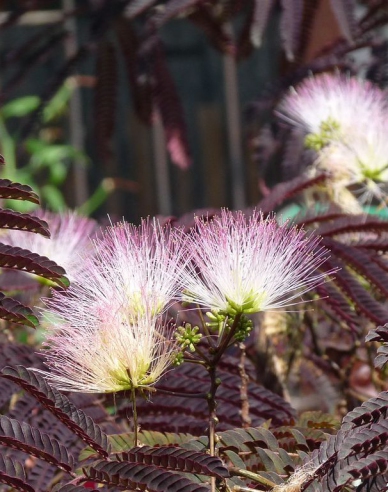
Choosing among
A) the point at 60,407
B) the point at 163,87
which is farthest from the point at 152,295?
the point at 163,87

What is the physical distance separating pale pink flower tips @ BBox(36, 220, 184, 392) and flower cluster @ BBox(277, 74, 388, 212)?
73 centimetres

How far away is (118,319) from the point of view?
1001 millimetres

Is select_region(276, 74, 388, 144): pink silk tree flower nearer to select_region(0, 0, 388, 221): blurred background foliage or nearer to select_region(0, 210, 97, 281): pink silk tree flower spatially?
select_region(0, 0, 388, 221): blurred background foliage

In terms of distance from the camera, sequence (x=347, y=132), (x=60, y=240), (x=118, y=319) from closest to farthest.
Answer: (x=118, y=319)
(x=60, y=240)
(x=347, y=132)

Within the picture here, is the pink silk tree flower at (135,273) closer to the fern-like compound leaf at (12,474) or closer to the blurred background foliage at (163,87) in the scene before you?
the fern-like compound leaf at (12,474)

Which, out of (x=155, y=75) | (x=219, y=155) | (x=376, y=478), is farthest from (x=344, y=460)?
(x=219, y=155)

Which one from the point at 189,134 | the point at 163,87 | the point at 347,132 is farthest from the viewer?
the point at 189,134

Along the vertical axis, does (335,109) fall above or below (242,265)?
above

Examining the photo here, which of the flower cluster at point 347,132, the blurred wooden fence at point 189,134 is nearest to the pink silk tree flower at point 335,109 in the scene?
the flower cluster at point 347,132

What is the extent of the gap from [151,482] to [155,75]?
187cm

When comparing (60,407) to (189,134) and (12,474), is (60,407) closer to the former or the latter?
(12,474)

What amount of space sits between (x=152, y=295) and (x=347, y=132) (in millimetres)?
860

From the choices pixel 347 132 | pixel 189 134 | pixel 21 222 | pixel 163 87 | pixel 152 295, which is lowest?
pixel 152 295

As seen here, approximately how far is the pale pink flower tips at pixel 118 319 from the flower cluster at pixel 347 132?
73 centimetres
